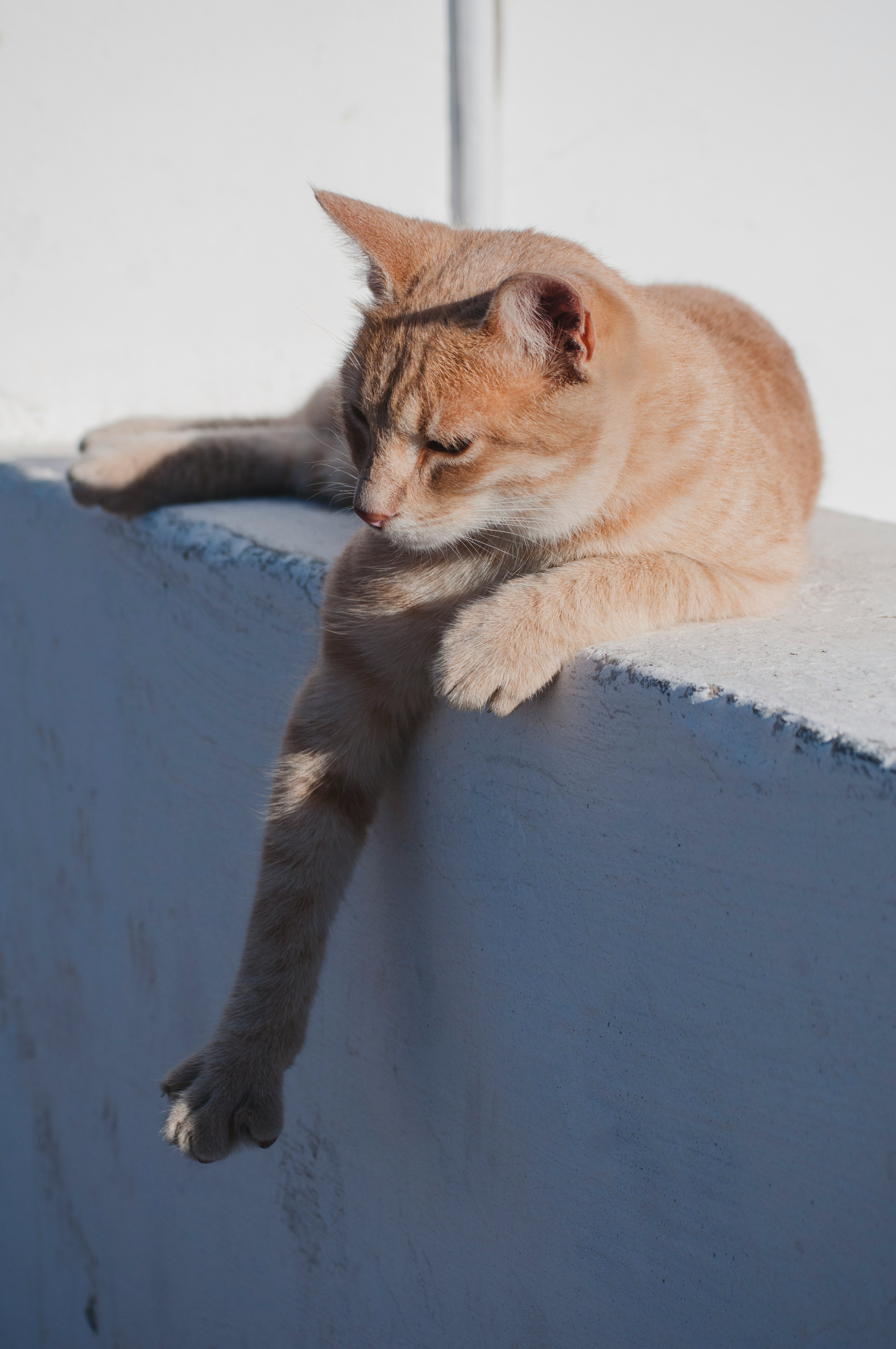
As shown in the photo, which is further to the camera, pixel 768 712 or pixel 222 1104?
pixel 222 1104

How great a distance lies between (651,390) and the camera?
1.31 meters

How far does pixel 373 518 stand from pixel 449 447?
0.37 feet

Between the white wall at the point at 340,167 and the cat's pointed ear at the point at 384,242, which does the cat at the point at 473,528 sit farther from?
the white wall at the point at 340,167

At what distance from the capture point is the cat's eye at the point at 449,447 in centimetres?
120

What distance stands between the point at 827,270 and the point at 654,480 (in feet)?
9.34

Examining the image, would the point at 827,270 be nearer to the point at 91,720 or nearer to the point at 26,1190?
the point at 91,720

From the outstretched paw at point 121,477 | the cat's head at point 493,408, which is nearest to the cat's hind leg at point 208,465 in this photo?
the outstretched paw at point 121,477

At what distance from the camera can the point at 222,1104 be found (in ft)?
4.27

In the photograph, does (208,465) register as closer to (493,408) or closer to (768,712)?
(493,408)

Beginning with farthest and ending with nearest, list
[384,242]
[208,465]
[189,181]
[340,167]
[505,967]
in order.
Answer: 1. [340,167]
2. [189,181]
3. [208,465]
4. [384,242]
5. [505,967]

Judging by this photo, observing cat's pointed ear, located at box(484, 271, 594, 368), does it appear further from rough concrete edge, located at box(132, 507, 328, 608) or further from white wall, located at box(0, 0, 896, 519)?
white wall, located at box(0, 0, 896, 519)

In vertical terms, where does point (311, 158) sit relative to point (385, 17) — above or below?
below

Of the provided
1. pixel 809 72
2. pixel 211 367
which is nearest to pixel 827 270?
pixel 809 72

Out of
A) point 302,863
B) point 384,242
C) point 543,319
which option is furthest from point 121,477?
point 543,319
